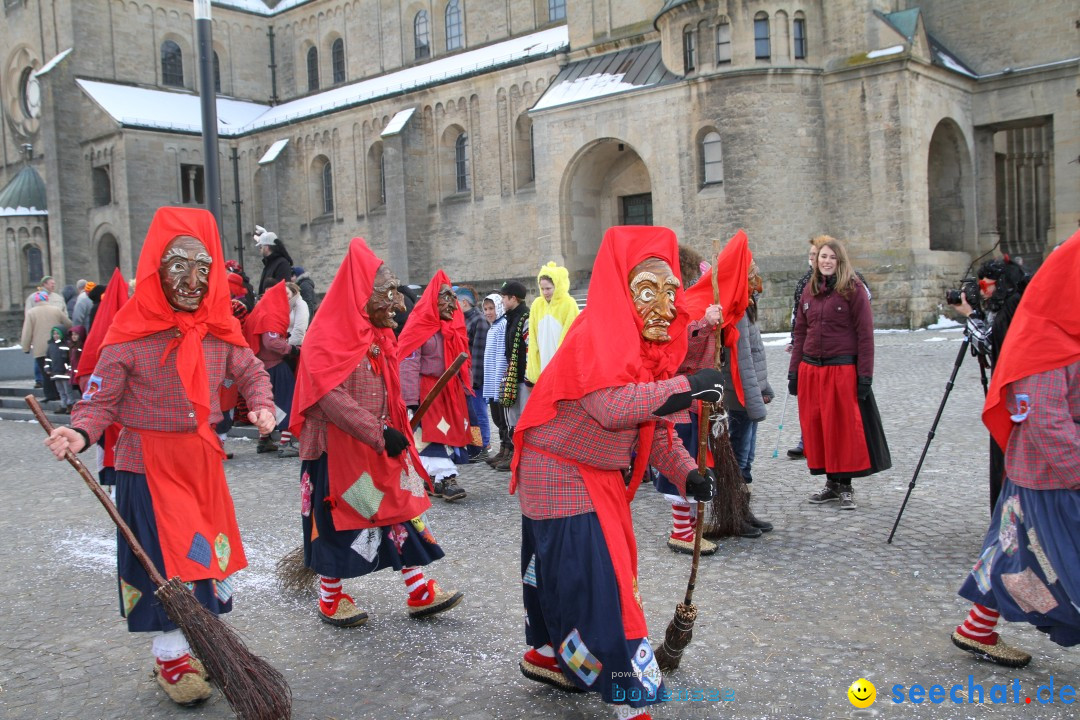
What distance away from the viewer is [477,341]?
9.46 m

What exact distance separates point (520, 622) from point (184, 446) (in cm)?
190

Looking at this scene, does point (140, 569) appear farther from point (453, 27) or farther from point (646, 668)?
point (453, 27)

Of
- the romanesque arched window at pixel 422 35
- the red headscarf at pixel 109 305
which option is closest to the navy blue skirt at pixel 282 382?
the red headscarf at pixel 109 305

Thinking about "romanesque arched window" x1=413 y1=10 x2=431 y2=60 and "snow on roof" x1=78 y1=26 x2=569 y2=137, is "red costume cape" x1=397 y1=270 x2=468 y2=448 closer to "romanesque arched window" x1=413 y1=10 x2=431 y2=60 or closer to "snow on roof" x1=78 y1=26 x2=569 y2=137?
"snow on roof" x1=78 y1=26 x2=569 y2=137

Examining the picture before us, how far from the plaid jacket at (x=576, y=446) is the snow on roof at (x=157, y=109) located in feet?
125

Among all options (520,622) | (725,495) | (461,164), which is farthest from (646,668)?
(461,164)

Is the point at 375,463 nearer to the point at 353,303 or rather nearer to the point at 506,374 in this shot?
the point at 353,303

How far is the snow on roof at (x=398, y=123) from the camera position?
3328cm

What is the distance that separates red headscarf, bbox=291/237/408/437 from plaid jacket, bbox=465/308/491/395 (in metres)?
4.55

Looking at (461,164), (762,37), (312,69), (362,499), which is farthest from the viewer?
(312,69)

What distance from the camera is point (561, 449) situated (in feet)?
11.1

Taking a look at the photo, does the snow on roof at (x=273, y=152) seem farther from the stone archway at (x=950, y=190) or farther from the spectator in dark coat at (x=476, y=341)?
the spectator in dark coat at (x=476, y=341)

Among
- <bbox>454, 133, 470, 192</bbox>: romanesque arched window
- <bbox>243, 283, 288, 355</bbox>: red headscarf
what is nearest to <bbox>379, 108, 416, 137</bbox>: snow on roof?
<bbox>454, 133, 470, 192</bbox>: romanesque arched window

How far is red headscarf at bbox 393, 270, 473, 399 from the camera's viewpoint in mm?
7867
